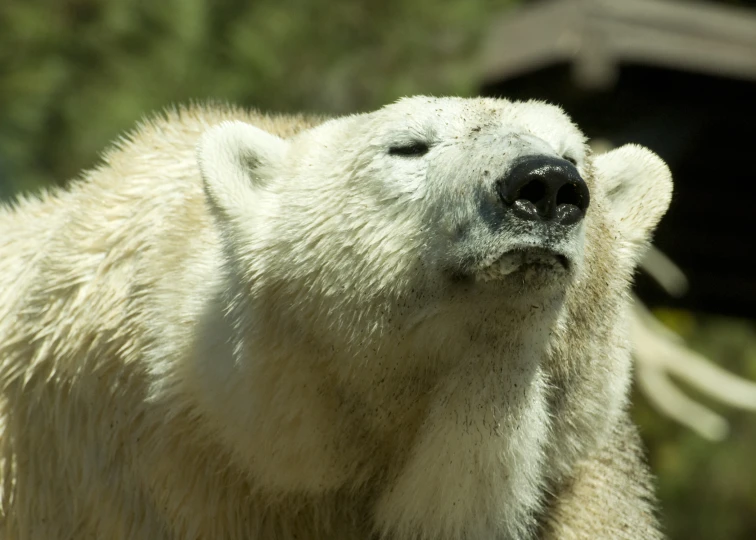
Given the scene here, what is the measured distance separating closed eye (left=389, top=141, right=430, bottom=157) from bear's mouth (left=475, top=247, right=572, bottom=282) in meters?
0.37

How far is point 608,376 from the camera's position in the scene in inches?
101

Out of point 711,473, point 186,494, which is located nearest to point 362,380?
point 186,494

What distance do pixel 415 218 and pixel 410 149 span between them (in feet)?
0.63

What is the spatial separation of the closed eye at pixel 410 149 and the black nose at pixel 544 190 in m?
0.32

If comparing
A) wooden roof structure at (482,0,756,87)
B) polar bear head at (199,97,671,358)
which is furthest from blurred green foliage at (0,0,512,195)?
polar bear head at (199,97,671,358)

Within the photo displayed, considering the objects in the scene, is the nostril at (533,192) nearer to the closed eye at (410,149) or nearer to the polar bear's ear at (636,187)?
the closed eye at (410,149)

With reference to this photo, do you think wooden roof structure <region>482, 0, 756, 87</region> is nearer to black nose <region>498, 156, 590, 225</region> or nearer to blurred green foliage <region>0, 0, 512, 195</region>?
blurred green foliage <region>0, 0, 512, 195</region>

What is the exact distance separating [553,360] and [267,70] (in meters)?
4.95

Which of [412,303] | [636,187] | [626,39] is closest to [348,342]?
[412,303]

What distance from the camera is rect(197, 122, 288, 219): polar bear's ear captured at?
99.1 inches

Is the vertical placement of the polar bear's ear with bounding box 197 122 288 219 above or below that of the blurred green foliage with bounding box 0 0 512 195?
below

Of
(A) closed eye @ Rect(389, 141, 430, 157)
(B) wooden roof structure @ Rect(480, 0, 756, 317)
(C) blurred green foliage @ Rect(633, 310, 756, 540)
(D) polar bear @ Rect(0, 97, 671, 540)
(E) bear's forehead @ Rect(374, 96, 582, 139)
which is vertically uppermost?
(B) wooden roof structure @ Rect(480, 0, 756, 317)

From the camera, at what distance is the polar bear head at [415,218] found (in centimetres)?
210

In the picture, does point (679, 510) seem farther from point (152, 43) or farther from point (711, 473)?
point (152, 43)
